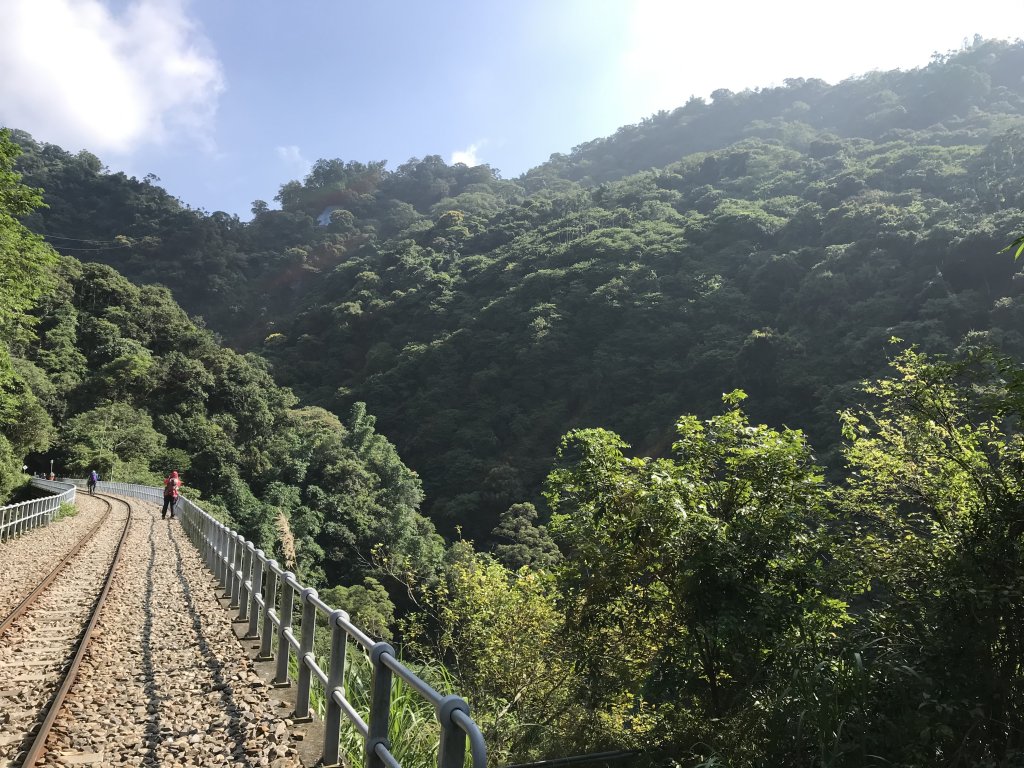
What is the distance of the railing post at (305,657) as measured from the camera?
494 cm

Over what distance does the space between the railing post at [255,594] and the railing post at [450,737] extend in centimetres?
530

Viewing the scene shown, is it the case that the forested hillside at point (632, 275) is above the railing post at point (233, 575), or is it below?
above

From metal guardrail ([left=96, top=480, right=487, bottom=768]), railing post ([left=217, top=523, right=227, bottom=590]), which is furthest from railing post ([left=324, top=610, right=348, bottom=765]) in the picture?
railing post ([left=217, top=523, right=227, bottom=590])

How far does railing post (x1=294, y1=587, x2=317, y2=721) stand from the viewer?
494 centimetres

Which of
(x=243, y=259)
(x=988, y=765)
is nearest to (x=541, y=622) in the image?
(x=988, y=765)

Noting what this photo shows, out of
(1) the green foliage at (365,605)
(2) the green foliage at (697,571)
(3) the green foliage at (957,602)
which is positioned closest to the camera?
(3) the green foliage at (957,602)

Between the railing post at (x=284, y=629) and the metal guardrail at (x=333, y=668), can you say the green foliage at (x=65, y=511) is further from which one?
the railing post at (x=284, y=629)

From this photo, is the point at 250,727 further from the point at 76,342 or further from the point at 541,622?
the point at 76,342

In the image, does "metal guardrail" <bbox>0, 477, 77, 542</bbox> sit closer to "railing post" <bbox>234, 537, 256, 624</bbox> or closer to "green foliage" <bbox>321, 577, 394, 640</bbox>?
"green foliage" <bbox>321, 577, 394, 640</bbox>

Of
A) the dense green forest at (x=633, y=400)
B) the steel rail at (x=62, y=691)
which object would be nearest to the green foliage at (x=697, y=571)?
the dense green forest at (x=633, y=400)

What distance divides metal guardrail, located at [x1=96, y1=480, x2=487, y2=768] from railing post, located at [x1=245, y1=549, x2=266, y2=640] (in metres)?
0.01

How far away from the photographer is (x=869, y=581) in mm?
6723

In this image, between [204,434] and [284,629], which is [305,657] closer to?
[284,629]

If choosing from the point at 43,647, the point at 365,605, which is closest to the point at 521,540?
the point at 365,605
